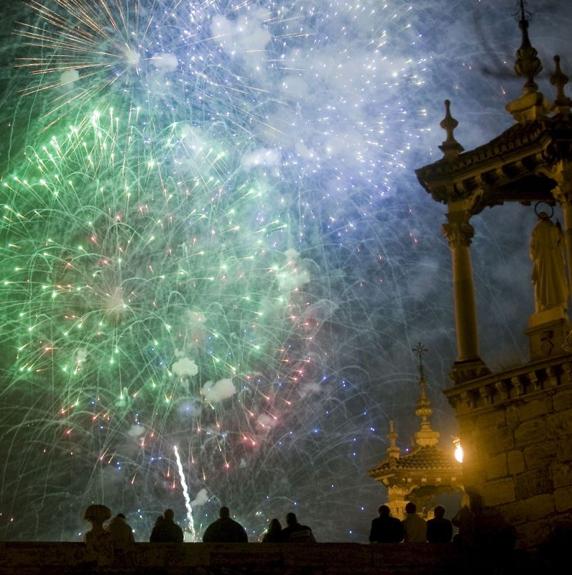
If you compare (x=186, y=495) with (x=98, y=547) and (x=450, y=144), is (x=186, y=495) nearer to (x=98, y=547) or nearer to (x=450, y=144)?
(x=450, y=144)

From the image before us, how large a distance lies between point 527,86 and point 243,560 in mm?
10049

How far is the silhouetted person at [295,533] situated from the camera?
58.2ft

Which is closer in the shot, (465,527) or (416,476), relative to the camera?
(465,527)

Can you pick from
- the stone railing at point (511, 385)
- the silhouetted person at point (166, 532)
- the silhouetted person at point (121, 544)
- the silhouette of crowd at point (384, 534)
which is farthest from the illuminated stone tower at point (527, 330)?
the silhouetted person at point (121, 544)

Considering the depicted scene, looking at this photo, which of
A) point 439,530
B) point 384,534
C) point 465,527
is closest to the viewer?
point 465,527

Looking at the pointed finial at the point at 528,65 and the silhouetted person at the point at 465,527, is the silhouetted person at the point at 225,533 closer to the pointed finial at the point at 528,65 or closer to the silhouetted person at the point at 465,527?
the silhouetted person at the point at 465,527

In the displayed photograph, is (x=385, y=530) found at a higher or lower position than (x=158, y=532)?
higher

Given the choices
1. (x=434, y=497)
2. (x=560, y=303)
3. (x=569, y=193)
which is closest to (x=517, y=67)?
(x=569, y=193)

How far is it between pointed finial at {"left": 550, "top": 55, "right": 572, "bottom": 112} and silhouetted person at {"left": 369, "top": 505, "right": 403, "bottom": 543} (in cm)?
743

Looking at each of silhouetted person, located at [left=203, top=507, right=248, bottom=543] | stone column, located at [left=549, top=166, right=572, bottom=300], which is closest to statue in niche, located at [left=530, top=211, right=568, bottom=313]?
stone column, located at [left=549, top=166, right=572, bottom=300]

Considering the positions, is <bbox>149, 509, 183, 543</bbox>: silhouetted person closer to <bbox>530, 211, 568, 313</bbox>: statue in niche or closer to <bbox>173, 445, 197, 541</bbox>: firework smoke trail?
<bbox>530, 211, 568, 313</bbox>: statue in niche

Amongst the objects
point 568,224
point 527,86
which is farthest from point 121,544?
point 527,86

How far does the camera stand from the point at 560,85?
2138 cm

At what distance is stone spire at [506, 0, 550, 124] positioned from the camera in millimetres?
21359
